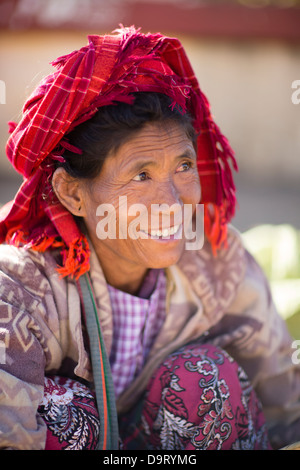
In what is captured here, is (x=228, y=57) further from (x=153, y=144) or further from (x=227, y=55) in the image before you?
(x=153, y=144)

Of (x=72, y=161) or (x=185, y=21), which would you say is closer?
(x=72, y=161)

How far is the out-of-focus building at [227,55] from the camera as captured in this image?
6094mm

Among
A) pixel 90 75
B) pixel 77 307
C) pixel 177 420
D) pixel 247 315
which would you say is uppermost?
pixel 90 75

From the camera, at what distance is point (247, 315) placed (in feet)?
7.84

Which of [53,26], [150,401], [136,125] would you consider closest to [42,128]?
[136,125]

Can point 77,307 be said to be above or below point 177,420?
above

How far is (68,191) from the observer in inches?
79.2

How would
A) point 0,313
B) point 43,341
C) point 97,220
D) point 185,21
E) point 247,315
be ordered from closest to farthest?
point 0,313 < point 43,341 < point 97,220 < point 247,315 < point 185,21

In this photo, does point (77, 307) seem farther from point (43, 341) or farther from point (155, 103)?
point (155, 103)

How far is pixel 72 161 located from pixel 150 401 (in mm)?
888

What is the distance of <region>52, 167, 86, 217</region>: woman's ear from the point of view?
1976mm

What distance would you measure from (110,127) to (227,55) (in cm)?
485

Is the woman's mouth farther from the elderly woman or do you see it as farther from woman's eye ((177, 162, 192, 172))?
woman's eye ((177, 162, 192, 172))

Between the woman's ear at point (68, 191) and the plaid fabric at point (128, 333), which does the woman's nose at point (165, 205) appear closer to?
the woman's ear at point (68, 191)
